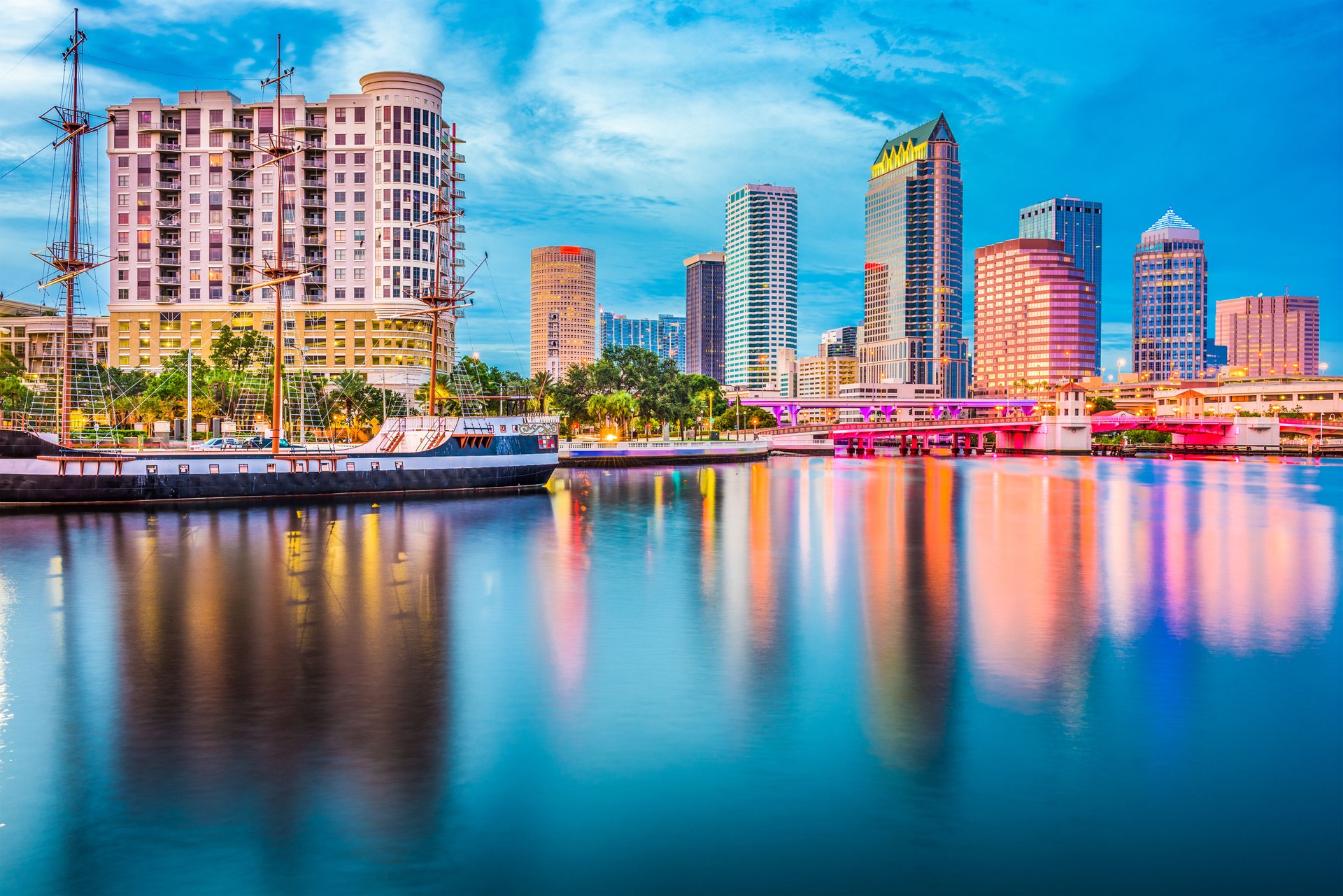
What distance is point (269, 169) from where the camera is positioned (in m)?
128

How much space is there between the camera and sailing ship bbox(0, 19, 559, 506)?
53.2 meters

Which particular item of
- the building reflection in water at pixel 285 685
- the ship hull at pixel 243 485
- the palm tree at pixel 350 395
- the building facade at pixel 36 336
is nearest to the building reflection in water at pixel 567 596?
the building reflection in water at pixel 285 685

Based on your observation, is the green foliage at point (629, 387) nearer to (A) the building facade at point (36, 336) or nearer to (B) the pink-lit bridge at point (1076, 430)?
(B) the pink-lit bridge at point (1076, 430)

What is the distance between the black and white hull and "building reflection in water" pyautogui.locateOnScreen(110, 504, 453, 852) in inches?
832

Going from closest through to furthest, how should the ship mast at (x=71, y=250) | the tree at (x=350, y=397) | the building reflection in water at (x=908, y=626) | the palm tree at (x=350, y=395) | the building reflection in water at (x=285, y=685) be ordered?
Result: the building reflection in water at (x=285, y=685) → the building reflection in water at (x=908, y=626) → the ship mast at (x=71, y=250) → the tree at (x=350, y=397) → the palm tree at (x=350, y=395)

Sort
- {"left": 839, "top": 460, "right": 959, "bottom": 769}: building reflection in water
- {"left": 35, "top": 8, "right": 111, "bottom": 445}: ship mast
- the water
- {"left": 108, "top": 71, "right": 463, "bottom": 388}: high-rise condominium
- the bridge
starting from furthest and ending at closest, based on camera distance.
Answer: the bridge, {"left": 108, "top": 71, "right": 463, "bottom": 388}: high-rise condominium, {"left": 35, "top": 8, "right": 111, "bottom": 445}: ship mast, {"left": 839, "top": 460, "right": 959, "bottom": 769}: building reflection in water, the water

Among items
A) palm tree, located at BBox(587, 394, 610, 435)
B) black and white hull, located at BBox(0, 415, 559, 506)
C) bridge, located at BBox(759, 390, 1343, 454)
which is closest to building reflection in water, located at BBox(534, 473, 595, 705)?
black and white hull, located at BBox(0, 415, 559, 506)

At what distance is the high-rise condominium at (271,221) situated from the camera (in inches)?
4879

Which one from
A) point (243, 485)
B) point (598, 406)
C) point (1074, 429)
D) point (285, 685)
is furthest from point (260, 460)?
point (1074, 429)

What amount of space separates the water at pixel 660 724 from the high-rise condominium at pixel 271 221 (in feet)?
308

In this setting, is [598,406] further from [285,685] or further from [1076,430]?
[1076,430]

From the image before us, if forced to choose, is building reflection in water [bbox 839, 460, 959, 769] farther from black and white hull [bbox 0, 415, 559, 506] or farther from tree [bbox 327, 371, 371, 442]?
tree [bbox 327, 371, 371, 442]

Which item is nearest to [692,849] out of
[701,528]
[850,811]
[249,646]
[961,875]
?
[850,811]

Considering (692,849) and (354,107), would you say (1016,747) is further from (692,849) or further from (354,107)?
(354,107)
